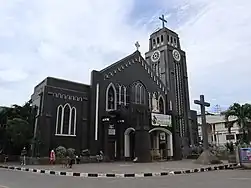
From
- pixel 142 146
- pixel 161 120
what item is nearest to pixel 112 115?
pixel 142 146

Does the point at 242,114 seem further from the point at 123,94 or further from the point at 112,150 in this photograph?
the point at 112,150

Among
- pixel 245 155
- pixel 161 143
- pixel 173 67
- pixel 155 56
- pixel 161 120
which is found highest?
pixel 155 56

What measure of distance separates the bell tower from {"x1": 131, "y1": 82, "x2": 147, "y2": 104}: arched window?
8.09m

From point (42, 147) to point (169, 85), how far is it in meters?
23.1

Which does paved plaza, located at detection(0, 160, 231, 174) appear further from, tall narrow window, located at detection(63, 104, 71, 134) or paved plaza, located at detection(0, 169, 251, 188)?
tall narrow window, located at detection(63, 104, 71, 134)

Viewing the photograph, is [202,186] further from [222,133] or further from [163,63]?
[222,133]

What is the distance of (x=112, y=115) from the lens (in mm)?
27719

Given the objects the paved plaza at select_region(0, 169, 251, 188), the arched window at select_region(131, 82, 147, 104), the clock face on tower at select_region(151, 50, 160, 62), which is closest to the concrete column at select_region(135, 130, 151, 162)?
the arched window at select_region(131, 82, 147, 104)

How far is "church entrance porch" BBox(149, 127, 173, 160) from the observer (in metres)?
28.0

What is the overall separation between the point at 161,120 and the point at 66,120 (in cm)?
953

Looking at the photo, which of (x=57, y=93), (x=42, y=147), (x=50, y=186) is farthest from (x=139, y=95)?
(x=50, y=186)

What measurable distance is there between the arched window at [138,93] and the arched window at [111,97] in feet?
7.69

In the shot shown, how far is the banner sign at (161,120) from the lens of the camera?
27.3m

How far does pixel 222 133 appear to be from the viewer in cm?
6175
